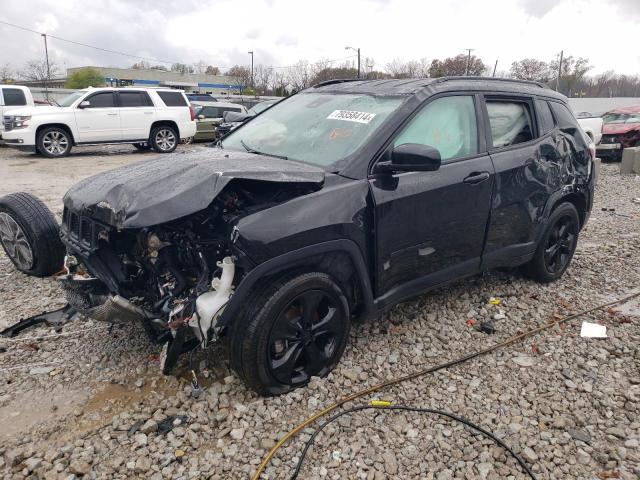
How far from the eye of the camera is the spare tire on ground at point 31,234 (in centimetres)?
398

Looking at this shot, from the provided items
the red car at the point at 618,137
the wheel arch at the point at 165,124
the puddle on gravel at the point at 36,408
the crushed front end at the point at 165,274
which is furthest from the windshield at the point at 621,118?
the puddle on gravel at the point at 36,408

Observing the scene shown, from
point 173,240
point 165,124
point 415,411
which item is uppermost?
point 165,124

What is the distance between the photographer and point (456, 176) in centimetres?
335

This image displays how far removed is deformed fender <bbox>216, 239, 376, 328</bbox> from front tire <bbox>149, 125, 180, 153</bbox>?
13180mm

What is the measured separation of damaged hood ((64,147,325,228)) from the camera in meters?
2.46

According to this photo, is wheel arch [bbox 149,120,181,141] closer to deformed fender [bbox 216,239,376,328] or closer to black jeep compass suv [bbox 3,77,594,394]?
black jeep compass suv [bbox 3,77,594,394]

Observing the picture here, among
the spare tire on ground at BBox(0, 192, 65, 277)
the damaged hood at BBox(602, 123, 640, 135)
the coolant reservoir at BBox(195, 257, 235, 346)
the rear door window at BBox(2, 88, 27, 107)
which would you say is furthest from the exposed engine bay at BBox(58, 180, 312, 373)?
the damaged hood at BBox(602, 123, 640, 135)

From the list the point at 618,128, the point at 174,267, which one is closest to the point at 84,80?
the point at 618,128

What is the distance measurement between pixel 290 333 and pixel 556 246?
2.97 m

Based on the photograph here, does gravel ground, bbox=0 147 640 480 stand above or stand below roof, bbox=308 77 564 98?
below

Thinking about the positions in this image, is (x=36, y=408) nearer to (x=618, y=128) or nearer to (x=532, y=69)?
(x=618, y=128)

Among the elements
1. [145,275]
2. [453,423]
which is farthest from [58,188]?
[453,423]

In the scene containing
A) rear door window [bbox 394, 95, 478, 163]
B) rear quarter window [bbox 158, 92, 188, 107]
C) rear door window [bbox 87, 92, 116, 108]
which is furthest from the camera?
rear quarter window [bbox 158, 92, 188, 107]

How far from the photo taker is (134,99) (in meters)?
14.1
